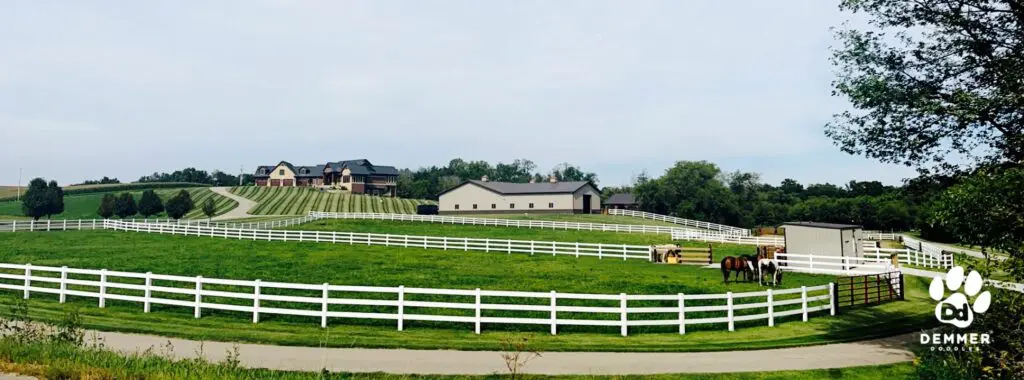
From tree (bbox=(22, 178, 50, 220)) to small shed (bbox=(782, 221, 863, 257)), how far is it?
239 ft

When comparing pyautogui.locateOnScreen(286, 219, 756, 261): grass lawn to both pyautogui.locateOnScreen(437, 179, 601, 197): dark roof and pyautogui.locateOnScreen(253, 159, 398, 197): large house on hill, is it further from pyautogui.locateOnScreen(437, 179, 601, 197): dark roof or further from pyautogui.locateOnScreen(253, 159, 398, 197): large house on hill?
pyautogui.locateOnScreen(253, 159, 398, 197): large house on hill

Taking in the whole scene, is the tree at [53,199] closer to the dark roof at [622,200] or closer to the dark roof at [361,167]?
the dark roof at [361,167]

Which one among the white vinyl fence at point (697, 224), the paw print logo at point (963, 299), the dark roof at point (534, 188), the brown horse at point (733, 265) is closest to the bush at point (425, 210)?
the dark roof at point (534, 188)

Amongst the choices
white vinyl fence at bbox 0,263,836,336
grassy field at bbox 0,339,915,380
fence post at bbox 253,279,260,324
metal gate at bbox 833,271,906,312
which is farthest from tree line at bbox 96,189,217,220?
metal gate at bbox 833,271,906,312

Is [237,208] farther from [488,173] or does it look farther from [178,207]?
[488,173]

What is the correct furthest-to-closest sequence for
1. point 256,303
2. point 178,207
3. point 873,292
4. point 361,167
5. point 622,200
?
point 361,167
point 622,200
point 178,207
point 873,292
point 256,303

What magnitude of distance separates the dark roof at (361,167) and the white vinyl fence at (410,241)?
70733mm

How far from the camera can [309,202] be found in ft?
310

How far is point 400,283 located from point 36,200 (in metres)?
→ 62.9

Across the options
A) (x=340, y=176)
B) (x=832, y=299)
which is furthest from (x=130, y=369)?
(x=340, y=176)

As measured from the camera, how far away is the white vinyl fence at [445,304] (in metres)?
14.6

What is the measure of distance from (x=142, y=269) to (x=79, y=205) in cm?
8354

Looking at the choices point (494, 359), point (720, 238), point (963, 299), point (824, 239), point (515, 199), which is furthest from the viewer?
point (515, 199)

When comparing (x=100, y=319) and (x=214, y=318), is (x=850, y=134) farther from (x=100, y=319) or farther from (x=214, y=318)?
(x=100, y=319)
